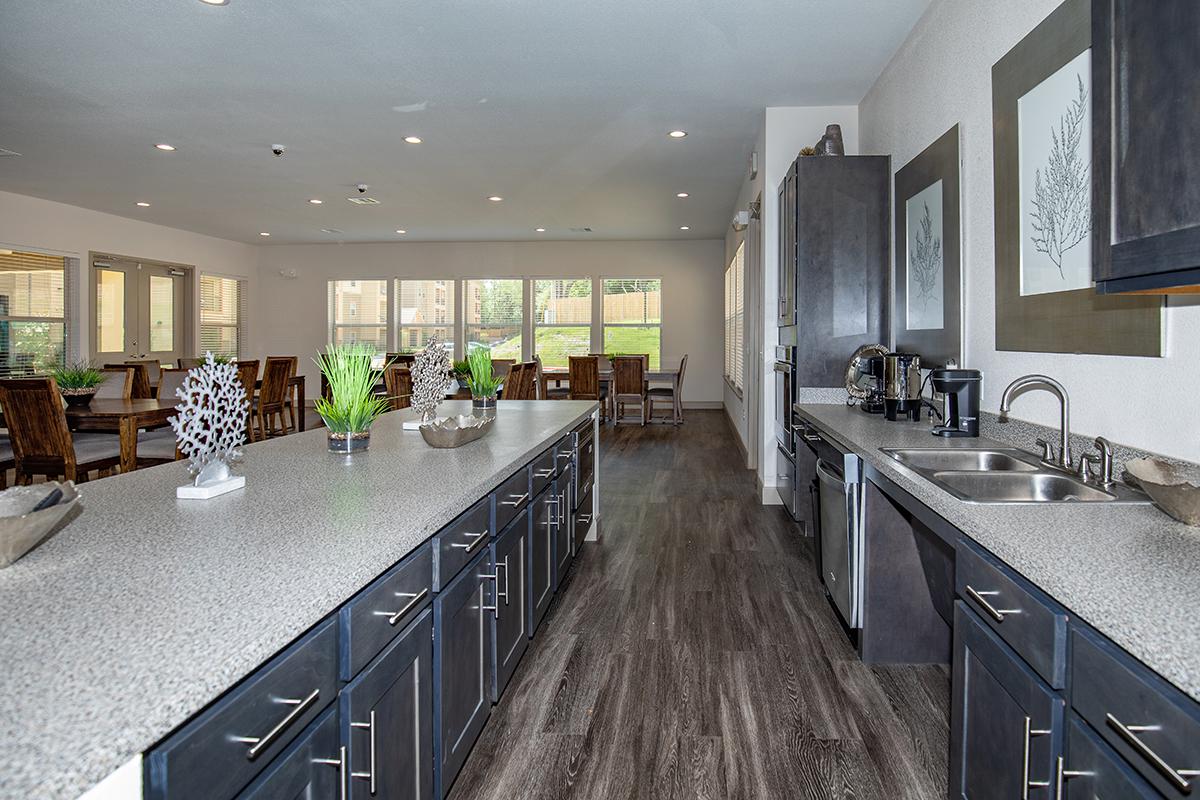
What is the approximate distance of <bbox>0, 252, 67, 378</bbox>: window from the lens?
7895mm

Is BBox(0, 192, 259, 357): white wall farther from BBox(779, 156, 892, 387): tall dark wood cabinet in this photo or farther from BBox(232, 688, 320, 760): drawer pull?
BBox(232, 688, 320, 760): drawer pull

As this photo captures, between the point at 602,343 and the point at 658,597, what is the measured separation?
884 cm

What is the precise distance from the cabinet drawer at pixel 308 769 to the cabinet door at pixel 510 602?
0.88 m

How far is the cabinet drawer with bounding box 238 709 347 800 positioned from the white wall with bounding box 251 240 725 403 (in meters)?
10.8

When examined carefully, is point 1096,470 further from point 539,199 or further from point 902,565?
point 539,199

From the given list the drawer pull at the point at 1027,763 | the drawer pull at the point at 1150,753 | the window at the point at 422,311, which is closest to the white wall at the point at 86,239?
the window at the point at 422,311

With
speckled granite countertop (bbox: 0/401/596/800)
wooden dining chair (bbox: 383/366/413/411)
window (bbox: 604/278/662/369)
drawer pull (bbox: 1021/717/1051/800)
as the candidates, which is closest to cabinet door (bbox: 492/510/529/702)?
speckled granite countertop (bbox: 0/401/596/800)

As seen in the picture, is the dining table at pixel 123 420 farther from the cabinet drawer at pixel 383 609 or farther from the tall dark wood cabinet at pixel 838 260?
the tall dark wood cabinet at pixel 838 260

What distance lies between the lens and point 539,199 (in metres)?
8.11

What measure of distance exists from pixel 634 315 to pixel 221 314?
6752 millimetres

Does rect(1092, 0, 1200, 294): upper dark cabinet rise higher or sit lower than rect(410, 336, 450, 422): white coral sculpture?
higher

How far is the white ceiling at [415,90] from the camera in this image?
3.55 meters

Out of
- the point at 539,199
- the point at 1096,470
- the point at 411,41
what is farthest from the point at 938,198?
the point at 539,199

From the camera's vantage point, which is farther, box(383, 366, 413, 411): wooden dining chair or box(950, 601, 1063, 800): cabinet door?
box(383, 366, 413, 411): wooden dining chair
